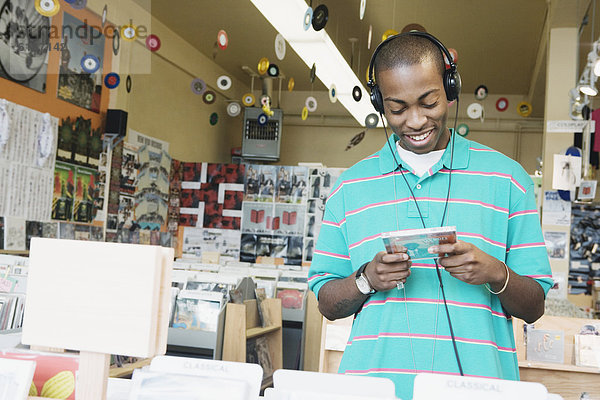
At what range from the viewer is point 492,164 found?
1397mm

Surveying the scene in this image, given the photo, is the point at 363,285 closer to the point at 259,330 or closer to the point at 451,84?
the point at 451,84

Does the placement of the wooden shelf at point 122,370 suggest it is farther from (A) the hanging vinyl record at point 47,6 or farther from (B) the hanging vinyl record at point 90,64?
(B) the hanging vinyl record at point 90,64

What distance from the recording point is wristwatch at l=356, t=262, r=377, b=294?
134 cm

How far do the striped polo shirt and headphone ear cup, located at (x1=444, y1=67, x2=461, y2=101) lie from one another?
3.8 inches

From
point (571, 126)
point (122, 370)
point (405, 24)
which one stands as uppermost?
point (405, 24)

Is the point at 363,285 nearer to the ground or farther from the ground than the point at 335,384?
farther from the ground

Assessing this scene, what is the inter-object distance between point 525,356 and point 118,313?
276 centimetres

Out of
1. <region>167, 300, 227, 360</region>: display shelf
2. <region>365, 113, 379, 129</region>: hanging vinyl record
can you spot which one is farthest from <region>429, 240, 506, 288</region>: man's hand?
<region>365, 113, 379, 129</region>: hanging vinyl record

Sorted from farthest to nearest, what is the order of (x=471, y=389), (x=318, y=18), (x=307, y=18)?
(x=318, y=18), (x=307, y=18), (x=471, y=389)

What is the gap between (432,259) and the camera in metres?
1.37

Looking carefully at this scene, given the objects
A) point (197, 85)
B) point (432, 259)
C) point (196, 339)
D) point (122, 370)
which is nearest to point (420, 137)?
point (432, 259)

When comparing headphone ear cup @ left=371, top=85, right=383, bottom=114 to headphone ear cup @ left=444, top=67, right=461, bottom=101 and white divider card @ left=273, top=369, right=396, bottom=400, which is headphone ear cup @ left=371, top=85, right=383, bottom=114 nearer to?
headphone ear cup @ left=444, top=67, right=461, bottom=101

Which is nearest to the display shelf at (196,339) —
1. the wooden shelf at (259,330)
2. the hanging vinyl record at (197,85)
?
the wooden shelf at (259,330)

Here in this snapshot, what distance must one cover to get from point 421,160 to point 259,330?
3306 millimetres
